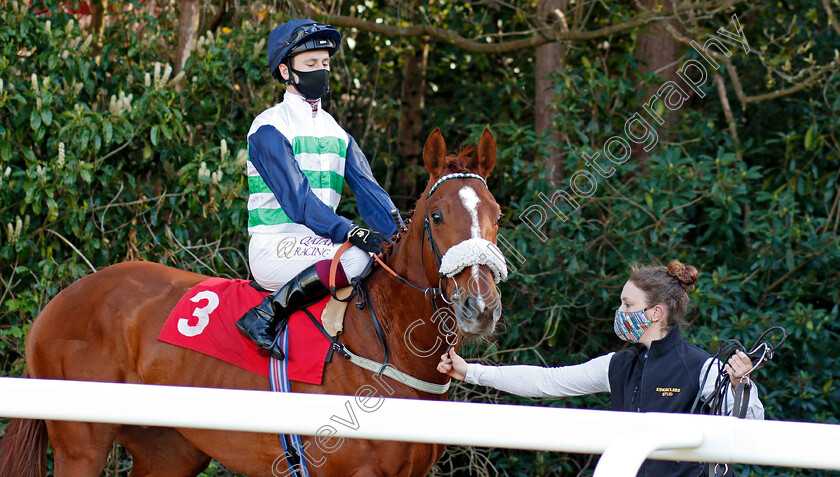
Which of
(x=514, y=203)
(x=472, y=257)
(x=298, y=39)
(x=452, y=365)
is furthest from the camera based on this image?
(x=514, y=203)

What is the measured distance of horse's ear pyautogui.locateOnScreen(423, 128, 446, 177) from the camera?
113 inches

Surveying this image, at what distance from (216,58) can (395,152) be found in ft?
6.84

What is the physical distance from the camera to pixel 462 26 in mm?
7070

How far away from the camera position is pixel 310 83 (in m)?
3.26

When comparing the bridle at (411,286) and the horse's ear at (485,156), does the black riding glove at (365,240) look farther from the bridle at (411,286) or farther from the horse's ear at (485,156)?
the horse's ear at (485,156)

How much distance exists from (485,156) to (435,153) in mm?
185

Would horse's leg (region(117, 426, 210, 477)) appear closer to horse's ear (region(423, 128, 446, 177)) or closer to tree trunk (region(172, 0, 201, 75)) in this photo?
horse's ear (region(423, 128, 446, 177))

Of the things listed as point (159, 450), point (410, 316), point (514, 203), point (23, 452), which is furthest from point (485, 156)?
point (514, 203)

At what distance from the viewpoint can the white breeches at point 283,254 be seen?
3121 mm

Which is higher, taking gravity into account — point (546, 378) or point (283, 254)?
point (283, 254)

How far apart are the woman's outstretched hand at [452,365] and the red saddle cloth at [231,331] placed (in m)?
0.44

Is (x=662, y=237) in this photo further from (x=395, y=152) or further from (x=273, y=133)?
(x=273, y=133)

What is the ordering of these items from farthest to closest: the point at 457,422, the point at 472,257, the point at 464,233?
the point at 464,233
the point at 472,257
the point at 457,422

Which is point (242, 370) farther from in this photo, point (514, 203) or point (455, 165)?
point (514, 203)
